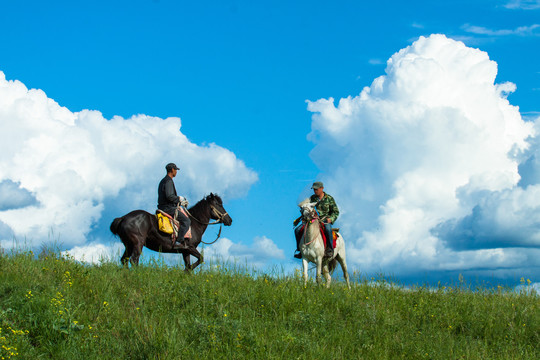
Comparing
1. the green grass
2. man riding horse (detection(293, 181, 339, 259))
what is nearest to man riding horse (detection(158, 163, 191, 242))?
the green grass

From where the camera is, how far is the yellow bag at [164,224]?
54.4 ft

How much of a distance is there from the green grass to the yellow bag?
250 cm

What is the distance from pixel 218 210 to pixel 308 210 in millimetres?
4894

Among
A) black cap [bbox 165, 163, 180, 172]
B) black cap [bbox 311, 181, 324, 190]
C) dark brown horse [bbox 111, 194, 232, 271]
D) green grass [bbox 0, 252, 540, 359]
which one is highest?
black cap [bbox 165, 163, 180, 172]

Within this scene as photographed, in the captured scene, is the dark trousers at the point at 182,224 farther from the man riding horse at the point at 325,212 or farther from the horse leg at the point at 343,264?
the horse leg at the point at 343,264

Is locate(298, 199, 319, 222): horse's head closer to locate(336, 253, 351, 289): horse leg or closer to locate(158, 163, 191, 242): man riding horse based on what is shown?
locate(336, 253, 351, 289): horse leg

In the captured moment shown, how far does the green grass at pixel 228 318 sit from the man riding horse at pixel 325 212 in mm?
1605

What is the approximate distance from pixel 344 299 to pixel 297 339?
3594 mm

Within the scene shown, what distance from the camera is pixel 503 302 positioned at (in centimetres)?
1463

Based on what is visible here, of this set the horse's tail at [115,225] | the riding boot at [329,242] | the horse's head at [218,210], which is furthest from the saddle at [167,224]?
the riding boot at [329,242]

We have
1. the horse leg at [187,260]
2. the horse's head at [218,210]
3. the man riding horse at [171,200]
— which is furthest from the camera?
the horse's head at [218,210]

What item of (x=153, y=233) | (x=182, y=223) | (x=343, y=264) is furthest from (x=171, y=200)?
(x=343, y=264)

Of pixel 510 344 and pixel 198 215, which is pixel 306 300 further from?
pixel 198 215

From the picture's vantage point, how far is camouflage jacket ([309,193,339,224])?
621 inches
